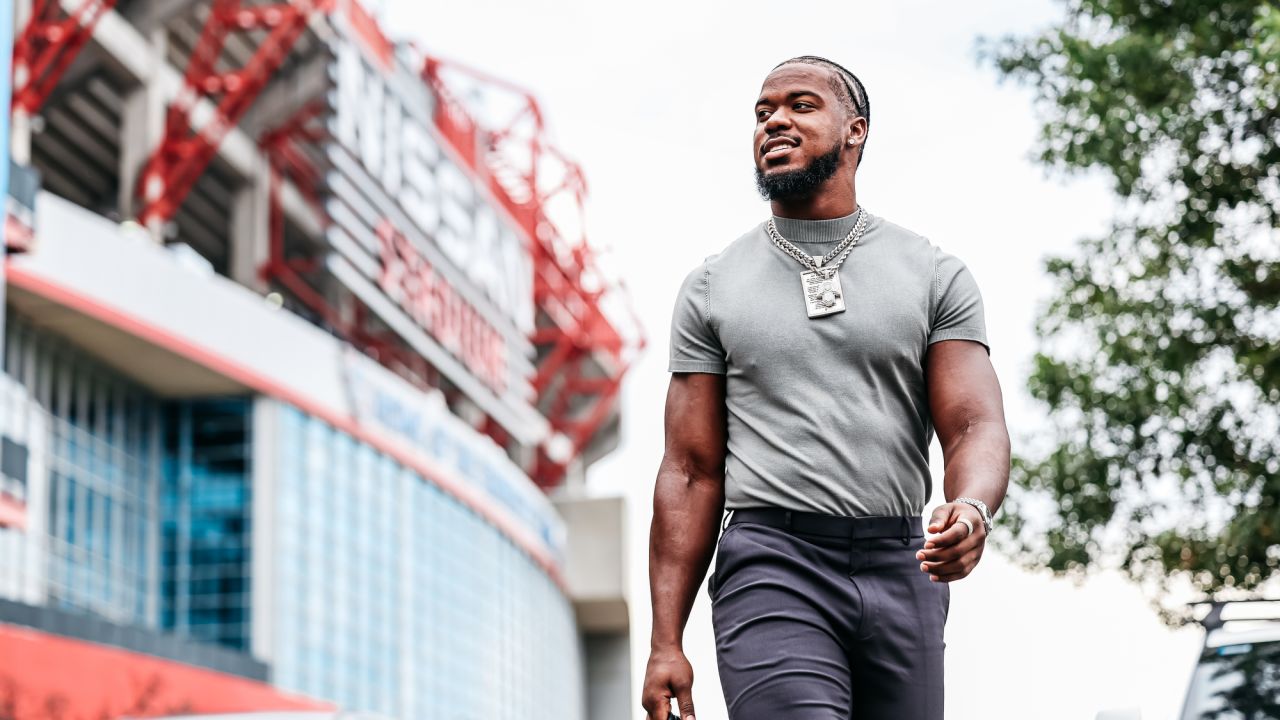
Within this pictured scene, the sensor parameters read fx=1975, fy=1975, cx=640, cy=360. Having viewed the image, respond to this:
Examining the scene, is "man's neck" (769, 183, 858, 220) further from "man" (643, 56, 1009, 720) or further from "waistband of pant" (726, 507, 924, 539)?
"waistband of pant" (726, 507, 924, 539)

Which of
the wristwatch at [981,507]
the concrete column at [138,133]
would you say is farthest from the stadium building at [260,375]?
the wristwatch at [981,507]

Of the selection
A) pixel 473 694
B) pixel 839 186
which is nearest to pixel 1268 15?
pixel 839 186

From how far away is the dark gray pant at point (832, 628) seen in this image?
116 inches

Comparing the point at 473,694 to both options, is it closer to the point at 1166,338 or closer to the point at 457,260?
the point at 457,260

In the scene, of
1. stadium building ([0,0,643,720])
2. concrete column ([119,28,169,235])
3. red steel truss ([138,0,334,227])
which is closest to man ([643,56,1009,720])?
stadium building ([0,0,643,720])

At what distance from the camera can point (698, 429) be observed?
128 inches

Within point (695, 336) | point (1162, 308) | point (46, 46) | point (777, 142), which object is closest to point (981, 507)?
point (695, 336)

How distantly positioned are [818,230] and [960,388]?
1.23 ft

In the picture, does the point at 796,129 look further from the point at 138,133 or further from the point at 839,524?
the point at 138,133

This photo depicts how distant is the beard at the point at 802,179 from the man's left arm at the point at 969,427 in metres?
0.34

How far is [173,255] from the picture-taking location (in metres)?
29.3

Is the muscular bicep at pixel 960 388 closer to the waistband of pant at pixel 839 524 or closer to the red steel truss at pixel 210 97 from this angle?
the waistband of pant at pixel 839 524

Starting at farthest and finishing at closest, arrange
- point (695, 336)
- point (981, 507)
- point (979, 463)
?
point (695, 336) → point (979, 463) → point (981, 507)

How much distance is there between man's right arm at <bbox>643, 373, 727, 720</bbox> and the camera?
10.2 feet
